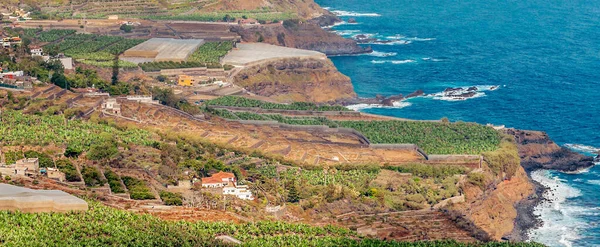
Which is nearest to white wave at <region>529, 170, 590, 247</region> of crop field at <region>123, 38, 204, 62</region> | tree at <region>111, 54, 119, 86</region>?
tree at <region>111, 54, 119, 86</region>

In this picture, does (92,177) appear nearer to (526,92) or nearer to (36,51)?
(36,51)

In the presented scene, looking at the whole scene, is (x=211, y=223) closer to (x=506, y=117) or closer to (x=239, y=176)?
(x=239, y=176)

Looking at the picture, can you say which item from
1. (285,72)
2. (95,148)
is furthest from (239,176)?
(285,72)

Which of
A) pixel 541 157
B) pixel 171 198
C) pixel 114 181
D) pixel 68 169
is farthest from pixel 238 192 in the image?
pixel 541 157

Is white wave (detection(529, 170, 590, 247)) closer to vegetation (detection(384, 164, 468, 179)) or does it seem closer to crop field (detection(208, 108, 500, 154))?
crop field (detection(208, 108, 500, 154))

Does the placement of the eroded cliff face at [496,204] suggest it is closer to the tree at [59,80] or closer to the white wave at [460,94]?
the white wave at [460,94]

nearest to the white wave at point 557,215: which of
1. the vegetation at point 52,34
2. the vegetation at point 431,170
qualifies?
the vegetation at point 431,170
